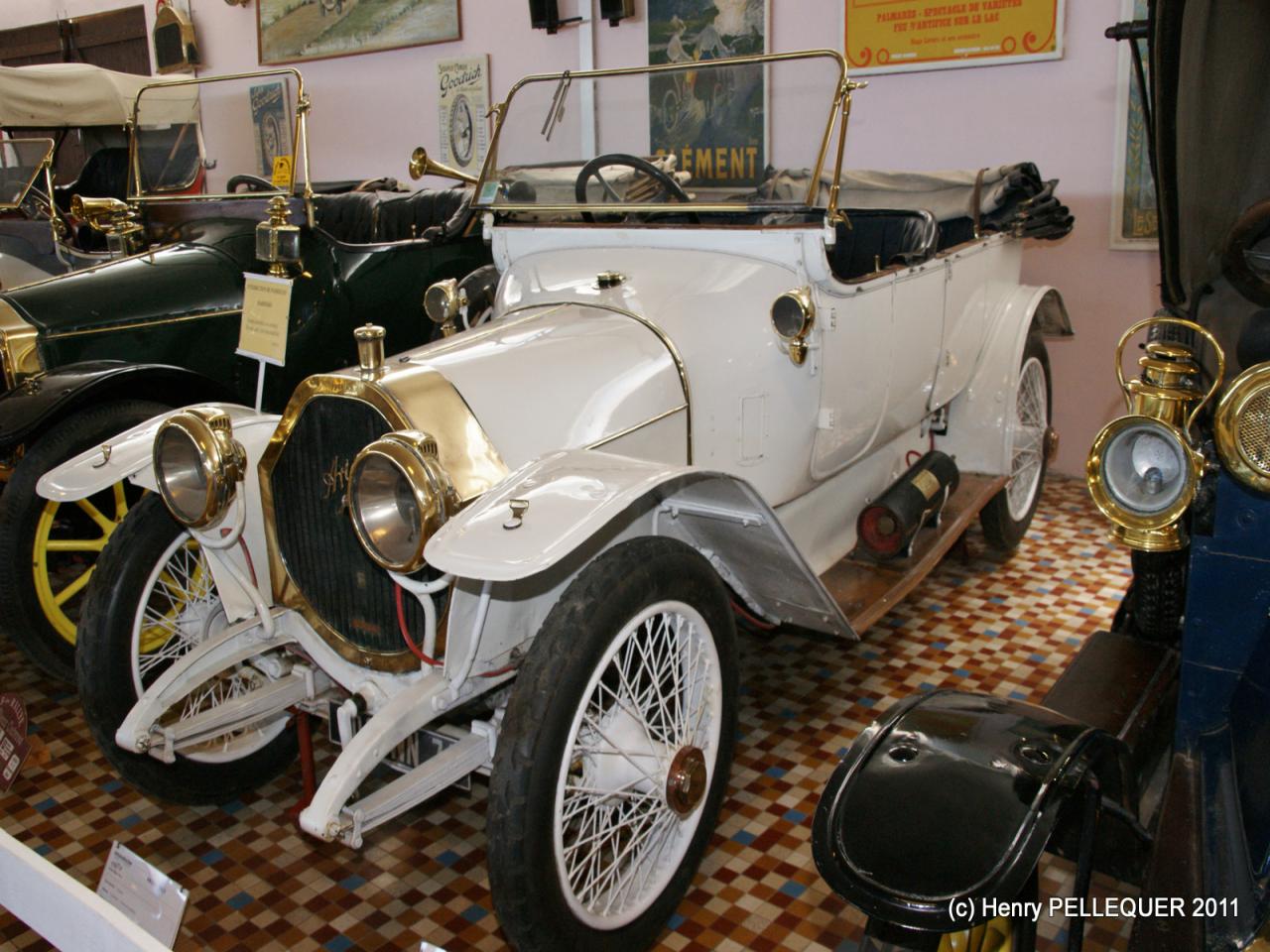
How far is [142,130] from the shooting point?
4562 mm

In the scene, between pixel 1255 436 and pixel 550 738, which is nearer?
pixel 1255 436

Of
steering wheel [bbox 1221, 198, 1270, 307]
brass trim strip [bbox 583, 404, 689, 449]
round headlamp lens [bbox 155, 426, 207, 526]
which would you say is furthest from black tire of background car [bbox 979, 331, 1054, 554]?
round headlamp lens [bbox 155, 426, 207, 526]

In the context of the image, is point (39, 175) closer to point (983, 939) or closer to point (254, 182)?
point (254, 182)

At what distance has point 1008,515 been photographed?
395 cm

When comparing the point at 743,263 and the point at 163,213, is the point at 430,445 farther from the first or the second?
the point at 163,213

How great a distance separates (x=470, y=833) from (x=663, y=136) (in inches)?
75.5

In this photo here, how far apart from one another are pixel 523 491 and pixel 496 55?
5429mm

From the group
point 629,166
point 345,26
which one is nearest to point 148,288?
point 629,166

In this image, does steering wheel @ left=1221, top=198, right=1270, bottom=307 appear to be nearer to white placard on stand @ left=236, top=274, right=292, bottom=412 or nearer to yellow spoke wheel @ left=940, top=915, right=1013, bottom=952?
yellow spoke wheel @ left=940, top=915, right=1013, bottom=952

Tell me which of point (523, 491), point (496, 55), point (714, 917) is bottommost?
point (714, 917)

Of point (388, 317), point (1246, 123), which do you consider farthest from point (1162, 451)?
point (388, 317)

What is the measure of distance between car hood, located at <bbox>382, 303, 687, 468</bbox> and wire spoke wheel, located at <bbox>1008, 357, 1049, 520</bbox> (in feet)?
6.61

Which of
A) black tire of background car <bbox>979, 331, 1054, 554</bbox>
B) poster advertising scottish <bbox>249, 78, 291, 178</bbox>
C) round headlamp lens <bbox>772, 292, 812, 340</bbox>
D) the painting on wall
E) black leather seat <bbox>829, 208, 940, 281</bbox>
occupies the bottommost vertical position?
black tire of background car <bbox>979, 331, 1054, 554</bbox>

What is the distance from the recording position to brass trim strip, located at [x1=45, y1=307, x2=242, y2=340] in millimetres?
3561
